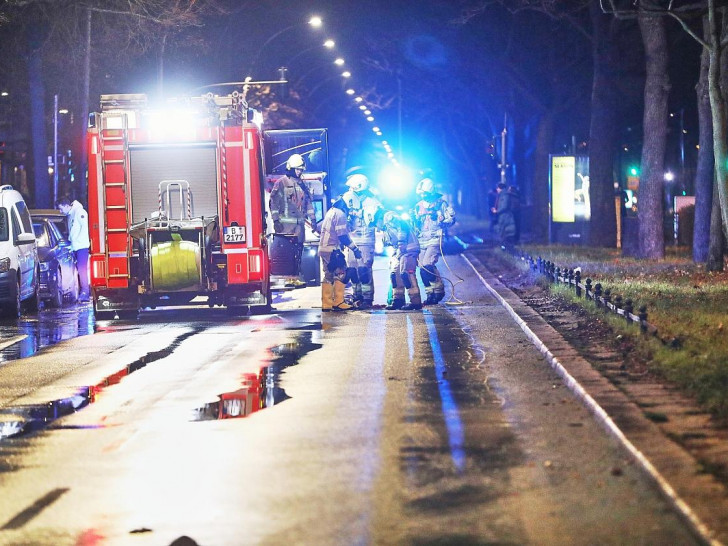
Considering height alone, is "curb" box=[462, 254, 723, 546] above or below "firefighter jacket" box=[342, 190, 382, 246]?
below

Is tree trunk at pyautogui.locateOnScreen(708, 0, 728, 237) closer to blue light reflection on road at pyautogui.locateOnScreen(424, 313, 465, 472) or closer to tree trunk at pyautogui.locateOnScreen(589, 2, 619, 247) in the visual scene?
blue light reflection on road at pyautogui.locateOnScreen(424, 313, 465, 472)

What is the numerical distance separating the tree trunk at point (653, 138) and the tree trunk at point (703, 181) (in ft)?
7.39

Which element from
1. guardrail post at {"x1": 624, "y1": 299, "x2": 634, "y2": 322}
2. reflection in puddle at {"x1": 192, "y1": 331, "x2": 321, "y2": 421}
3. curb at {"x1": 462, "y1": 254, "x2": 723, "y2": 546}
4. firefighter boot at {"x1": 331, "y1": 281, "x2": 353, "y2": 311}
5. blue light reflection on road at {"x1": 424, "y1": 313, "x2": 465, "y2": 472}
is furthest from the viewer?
firefighter boot at {"x1": 331, "y1": 281, "x2": 353, "y2": 311}

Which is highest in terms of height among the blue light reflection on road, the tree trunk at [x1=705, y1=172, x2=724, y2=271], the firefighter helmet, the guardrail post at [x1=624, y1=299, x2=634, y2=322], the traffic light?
the traffic light

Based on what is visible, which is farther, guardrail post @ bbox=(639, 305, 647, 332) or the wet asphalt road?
guardrail post @ bbox=(639, 305, 647, 332)

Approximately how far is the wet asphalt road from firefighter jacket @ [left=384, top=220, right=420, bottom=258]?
4.68 metres

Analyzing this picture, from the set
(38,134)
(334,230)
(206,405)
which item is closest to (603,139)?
(38,134)

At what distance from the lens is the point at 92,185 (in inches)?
730

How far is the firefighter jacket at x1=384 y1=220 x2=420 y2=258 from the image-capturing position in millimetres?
19172

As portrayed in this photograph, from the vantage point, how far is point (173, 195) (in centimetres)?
1867

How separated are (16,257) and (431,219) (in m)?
6.40

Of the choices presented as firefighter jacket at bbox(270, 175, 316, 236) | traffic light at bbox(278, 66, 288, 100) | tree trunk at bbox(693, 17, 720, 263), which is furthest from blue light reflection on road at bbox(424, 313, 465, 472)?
traffic light at bbox(278, 66, 288, 100)

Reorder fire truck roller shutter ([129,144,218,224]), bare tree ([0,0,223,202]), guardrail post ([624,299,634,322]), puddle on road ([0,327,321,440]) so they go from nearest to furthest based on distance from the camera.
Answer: puddle on road ([0,327,321,440]), guardrail post ([624,299,634,322]), fire truck roller shutter ([129,144,218,224]), bare tree ([0,0,223,202])

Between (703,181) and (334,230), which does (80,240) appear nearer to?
(334,230)
